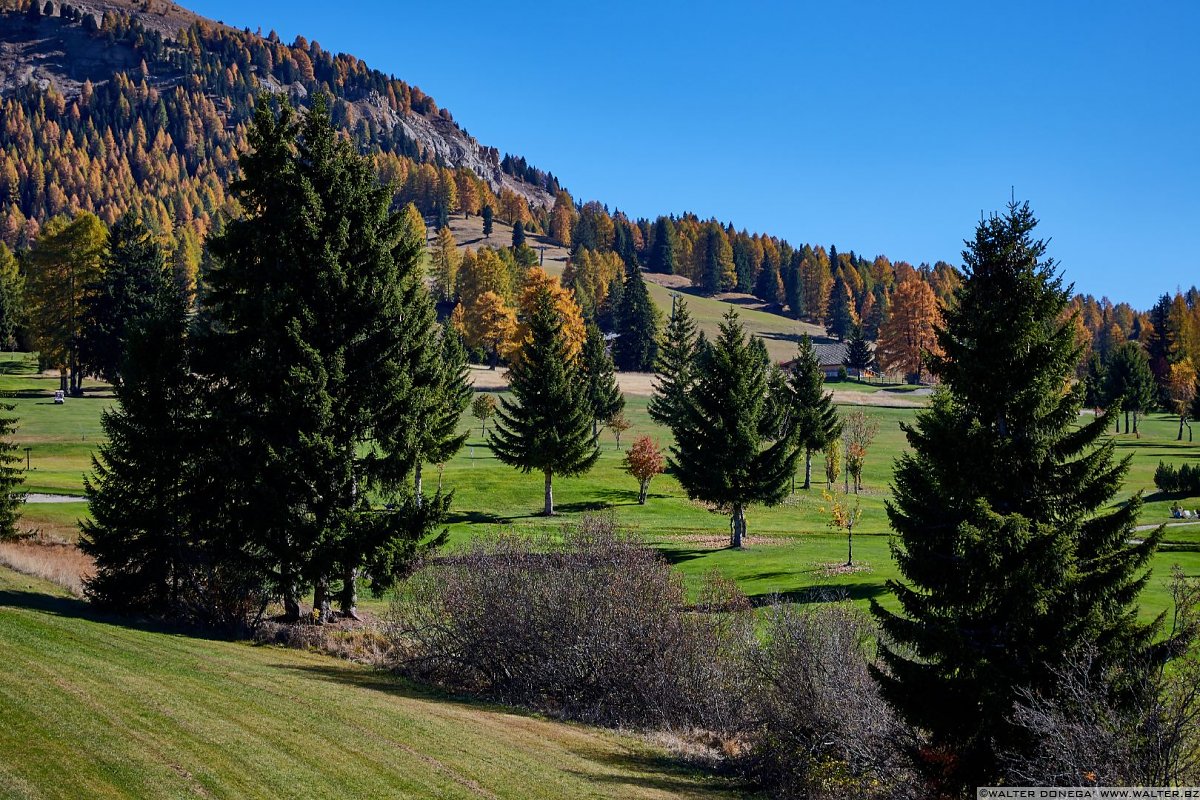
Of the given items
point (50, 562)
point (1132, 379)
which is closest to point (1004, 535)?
point (50, 562)

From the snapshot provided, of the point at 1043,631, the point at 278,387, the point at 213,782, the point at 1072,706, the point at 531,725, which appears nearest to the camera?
the point at 213,782

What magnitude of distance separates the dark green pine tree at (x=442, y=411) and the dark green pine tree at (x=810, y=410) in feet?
77.8

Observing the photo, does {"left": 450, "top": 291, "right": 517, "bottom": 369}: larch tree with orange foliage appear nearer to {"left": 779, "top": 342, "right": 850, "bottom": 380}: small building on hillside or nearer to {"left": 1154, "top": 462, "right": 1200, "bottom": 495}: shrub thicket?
{"left": 779, "top": 342, "right": 850, "bottom": 380}: small building on hillside

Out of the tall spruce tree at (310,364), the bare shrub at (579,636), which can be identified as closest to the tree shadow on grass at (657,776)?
the bare shrub at (579,636)

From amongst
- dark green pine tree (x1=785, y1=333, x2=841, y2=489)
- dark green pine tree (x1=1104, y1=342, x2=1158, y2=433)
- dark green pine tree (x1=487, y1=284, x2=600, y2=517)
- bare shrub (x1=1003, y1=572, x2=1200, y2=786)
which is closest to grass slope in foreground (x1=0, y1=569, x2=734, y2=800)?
bare shrub (x1=1003, y1=572, x2=1200, y2=786)

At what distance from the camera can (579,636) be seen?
26.3 m

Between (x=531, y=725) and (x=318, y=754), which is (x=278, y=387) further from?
(x=318, y=754)

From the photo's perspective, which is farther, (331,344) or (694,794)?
(331,344)

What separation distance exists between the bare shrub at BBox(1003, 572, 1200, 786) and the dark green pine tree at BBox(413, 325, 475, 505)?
1920cm

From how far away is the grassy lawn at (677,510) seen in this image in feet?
128

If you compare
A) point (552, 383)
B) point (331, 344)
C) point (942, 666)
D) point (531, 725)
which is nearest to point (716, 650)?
point (531, 725)

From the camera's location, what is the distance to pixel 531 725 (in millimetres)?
22562

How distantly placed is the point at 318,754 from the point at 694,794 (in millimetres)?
7716

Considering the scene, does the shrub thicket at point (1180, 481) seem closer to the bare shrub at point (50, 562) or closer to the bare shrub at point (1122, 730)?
the bare shrub at point (1122, 730)
